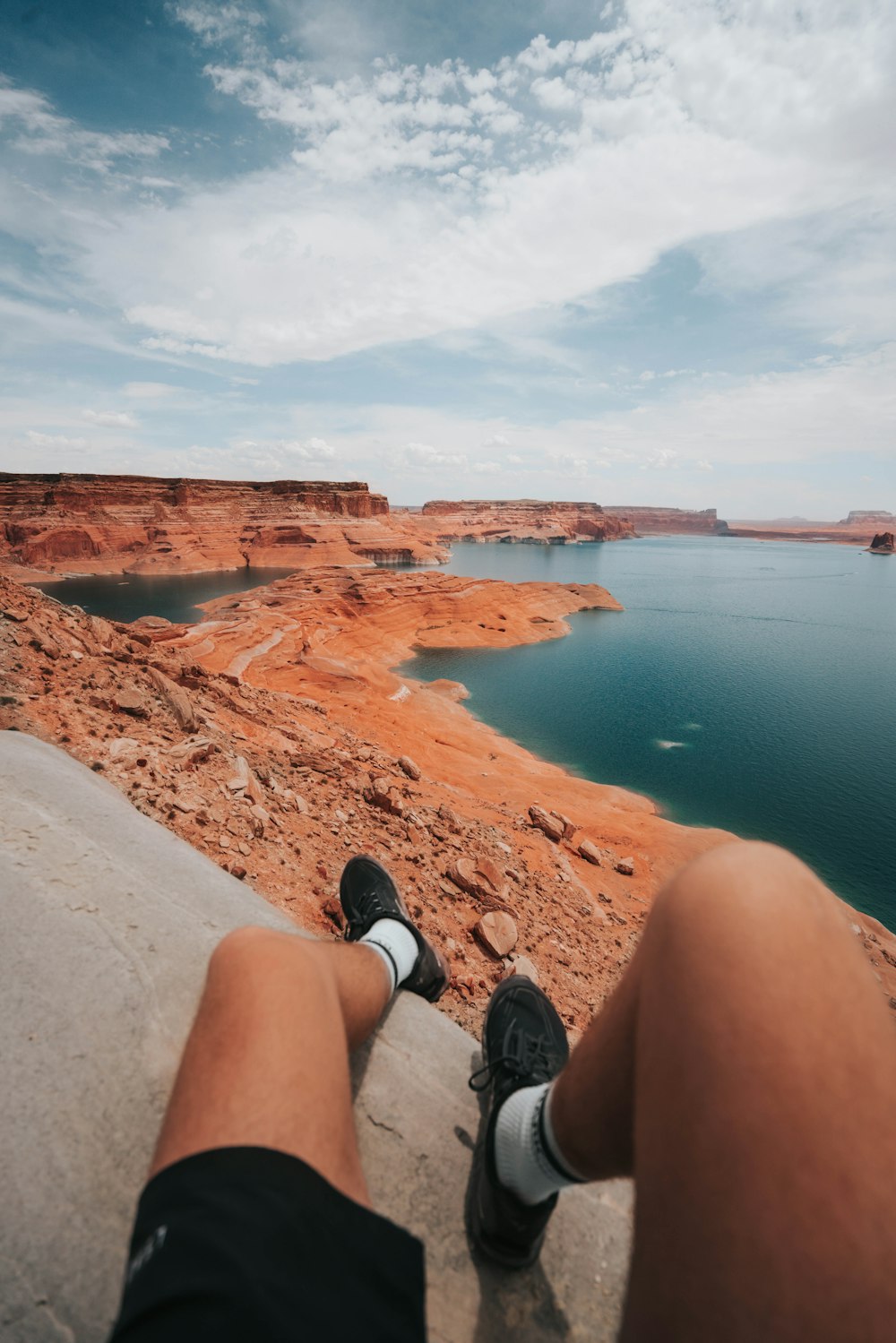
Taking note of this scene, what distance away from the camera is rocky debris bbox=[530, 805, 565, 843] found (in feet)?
33.7

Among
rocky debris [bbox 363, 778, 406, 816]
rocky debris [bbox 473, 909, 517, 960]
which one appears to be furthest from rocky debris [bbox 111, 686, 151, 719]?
rocky debris [bbox 473, 909, 517, 960]

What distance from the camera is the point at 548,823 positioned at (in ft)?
34.0

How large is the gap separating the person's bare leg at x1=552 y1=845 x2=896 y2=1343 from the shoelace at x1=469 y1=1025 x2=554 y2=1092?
1549 millimetres

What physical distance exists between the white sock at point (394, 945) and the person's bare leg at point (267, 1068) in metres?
1.22

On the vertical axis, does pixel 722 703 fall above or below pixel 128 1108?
below

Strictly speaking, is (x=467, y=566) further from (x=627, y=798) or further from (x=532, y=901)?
(x=532, y=901)

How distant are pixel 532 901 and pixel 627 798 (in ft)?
34.8

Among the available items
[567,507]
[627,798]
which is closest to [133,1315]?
[627,798]

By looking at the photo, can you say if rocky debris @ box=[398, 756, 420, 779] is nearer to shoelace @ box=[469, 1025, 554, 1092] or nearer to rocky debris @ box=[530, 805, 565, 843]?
rocky debris @ box=[530, 805, 565, 843]

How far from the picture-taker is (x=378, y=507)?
276ft

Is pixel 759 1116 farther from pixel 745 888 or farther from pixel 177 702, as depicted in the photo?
pixel 177 702

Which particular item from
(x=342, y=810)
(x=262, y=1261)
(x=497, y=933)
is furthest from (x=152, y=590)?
(x=262, y=1261)

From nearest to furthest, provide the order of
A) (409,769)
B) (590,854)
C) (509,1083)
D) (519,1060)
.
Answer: (509,1083), (519,1060), (590,854), (409,769)

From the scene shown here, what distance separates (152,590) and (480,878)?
2162 inches
